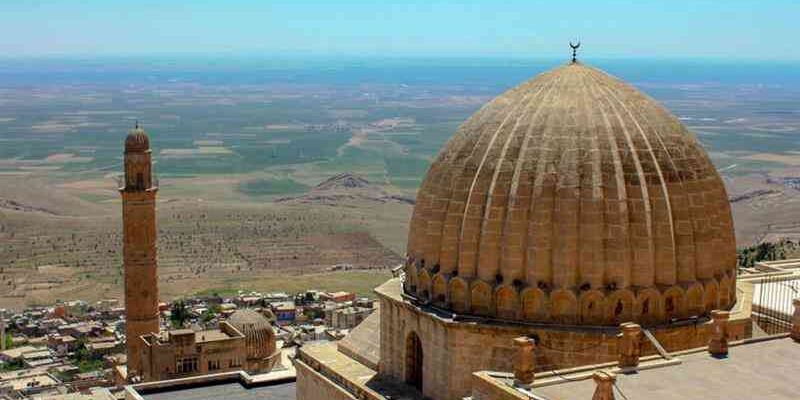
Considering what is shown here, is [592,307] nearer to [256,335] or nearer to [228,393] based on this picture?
[228,393]

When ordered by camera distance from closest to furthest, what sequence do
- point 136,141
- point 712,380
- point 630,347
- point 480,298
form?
point 712,380 → point 630,347 → point 480,298 → point 136,141

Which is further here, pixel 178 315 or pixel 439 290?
pixel 178 315

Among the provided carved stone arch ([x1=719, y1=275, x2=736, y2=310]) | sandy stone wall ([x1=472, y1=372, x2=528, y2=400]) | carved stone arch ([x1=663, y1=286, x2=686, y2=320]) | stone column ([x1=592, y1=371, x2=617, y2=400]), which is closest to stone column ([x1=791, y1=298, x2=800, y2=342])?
carved stone arch ([x1=719, y1=275, x2=736, y2=310])

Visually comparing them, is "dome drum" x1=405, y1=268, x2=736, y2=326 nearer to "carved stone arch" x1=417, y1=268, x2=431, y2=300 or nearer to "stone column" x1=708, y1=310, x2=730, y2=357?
"carved stone arch" x1=417, y1=268, x2=431, y2=300

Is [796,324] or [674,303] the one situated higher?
[674,303]

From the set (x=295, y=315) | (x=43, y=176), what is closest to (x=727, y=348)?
(x=295, y=315)

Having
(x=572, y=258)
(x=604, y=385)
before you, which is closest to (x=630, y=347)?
(x=572, y=258)

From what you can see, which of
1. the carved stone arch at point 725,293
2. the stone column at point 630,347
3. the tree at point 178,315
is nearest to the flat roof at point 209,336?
the tree at point 178,315

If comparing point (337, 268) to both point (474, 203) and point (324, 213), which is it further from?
point (474, 203)
